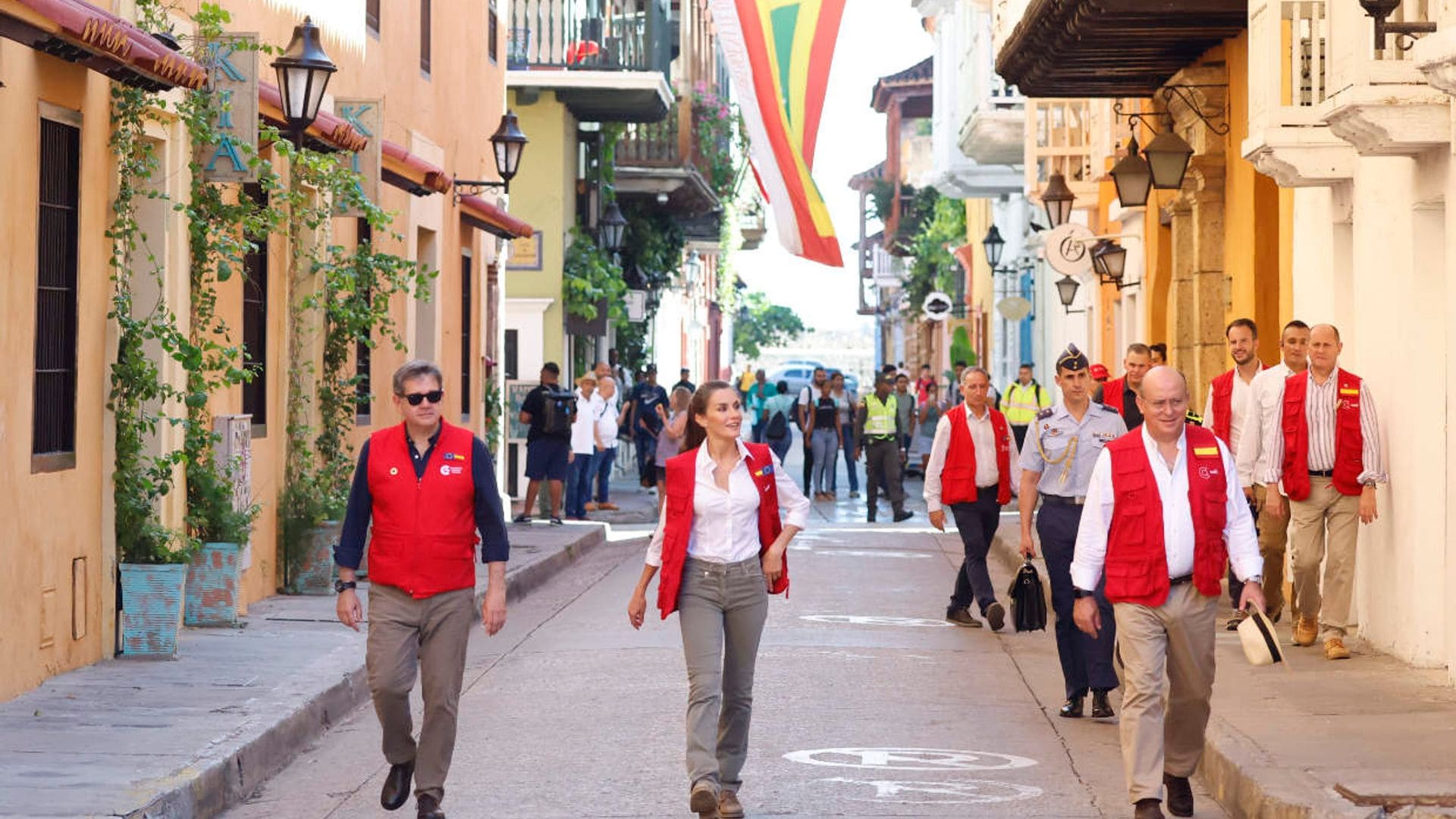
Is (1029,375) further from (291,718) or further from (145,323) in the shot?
(291,718)

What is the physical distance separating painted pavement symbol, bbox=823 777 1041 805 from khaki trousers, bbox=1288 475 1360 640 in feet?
14.0

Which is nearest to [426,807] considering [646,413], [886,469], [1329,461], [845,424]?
[1329,461]

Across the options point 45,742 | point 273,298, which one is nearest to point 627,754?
point 45,742

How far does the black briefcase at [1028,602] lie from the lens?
1234cm

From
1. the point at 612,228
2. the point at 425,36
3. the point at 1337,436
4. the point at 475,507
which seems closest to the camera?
the point at 475,507

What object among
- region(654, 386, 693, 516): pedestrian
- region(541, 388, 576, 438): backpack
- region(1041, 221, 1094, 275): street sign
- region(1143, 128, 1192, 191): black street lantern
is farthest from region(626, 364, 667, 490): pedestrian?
region(1143, 128, 1192, 191): black street lantern

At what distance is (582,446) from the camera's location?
27.2 meters

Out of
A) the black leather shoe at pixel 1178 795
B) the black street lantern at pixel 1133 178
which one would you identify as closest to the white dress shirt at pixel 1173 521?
the black leather shoe at pixel 1178 795

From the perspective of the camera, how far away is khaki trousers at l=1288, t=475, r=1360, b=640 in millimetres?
13148

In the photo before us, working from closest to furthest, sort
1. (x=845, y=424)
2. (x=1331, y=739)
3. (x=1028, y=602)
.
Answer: (x=1331, y=739), (x=1028, y=602), (x=845, y=424)

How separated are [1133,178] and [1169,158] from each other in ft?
3.37

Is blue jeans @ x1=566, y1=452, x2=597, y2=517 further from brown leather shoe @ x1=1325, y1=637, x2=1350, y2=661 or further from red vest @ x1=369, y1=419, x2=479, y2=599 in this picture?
red vest @ x1=369, y1=419, x2=479, y2=599

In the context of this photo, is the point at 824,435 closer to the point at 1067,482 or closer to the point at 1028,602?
the point at 1028,602

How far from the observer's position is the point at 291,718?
10438mm
